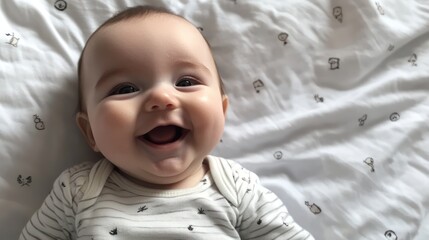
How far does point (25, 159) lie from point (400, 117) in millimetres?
783

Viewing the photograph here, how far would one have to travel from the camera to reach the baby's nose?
0.91 metres

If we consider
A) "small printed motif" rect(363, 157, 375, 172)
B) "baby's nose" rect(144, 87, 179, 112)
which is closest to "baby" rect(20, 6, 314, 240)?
"baby's nose" rect(144, 87, 179, 112)

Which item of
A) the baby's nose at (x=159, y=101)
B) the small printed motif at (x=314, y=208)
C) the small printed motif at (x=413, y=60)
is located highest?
the baby's nose at (x=159, y=101)

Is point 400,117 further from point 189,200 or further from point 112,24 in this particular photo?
point 112,24

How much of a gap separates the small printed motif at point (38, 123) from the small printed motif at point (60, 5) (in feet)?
0.76

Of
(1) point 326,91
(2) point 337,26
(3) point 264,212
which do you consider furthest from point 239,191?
(2) point 337,26

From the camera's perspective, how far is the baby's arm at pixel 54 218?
100 cm

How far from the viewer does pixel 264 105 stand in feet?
3.93

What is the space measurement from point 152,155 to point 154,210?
11cm

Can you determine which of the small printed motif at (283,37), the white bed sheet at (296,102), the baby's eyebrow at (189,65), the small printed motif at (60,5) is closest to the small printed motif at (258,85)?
the white bed sheet at (296,102)

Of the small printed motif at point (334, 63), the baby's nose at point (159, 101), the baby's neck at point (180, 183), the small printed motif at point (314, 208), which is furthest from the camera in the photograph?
the small printed motif at point (334, 63)

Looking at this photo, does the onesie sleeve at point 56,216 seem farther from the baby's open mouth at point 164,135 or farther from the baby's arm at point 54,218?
the baby's open mouth at point 164,135

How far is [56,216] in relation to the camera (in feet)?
3.30

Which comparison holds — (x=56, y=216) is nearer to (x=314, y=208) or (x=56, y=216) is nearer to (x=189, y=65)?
(x=189, y=65)
